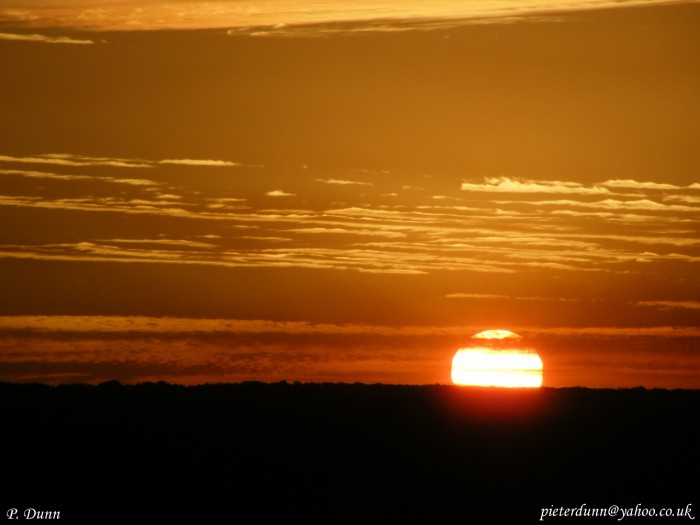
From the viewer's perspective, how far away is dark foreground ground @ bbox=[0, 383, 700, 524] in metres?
24.6

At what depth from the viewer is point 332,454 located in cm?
2847

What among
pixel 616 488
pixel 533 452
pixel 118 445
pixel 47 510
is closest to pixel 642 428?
pixel 533 452

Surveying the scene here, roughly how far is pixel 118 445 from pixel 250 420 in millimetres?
3867

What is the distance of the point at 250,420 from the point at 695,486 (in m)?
10.5

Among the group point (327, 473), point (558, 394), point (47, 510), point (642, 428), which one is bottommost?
point (47, 510)

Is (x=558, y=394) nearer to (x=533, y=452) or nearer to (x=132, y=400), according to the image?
(x=533, y=452)

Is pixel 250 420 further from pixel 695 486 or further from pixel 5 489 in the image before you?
pixel 695 486

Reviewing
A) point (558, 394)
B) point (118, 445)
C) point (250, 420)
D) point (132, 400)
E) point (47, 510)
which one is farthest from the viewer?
point (558, 394)

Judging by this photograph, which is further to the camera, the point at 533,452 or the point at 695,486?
the point at 533,452

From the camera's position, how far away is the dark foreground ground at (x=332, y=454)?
80.8 feet

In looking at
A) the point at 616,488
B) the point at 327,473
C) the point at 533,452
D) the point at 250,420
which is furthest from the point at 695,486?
the point at 250,420

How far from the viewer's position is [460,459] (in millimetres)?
28891

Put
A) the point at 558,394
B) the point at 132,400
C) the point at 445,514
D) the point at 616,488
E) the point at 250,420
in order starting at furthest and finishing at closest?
the point at 558,394 → the point at 132,400 → the point at 250,420 → the point at 616,488 → the point at 445,514

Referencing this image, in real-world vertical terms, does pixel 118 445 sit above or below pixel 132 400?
below
